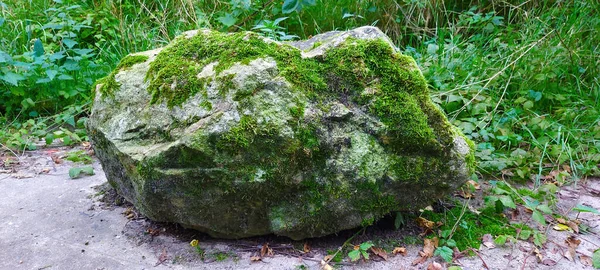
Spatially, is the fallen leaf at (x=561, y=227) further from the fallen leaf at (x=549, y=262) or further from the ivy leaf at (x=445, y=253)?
the ivy leaf at (x=445, y=253)

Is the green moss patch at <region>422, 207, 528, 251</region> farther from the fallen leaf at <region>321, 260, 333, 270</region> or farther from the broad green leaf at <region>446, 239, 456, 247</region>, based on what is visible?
the fallen leaf at <region>321, 260, 333, 270</region>

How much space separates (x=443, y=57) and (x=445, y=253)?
98.8 inches

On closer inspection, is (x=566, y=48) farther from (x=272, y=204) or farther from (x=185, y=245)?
(x=185, y=245)

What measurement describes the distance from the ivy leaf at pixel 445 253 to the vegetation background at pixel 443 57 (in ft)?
3.49

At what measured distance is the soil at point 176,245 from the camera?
2.04 meters

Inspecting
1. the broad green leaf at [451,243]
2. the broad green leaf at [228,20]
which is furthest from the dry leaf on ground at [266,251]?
the broad green leaf at [228,20]

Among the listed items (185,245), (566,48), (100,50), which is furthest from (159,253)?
(566,48)

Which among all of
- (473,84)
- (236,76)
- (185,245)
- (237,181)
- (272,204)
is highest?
(236,76)

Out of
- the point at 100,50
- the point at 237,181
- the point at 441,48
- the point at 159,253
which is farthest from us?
the point at 100,50

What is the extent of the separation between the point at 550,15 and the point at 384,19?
1521mm

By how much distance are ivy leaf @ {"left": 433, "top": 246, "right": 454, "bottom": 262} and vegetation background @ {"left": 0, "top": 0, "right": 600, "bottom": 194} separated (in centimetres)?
106

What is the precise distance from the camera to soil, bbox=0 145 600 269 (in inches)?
80.2

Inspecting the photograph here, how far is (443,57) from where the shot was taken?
4.18 m

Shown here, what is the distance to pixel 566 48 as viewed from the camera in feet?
12.9
